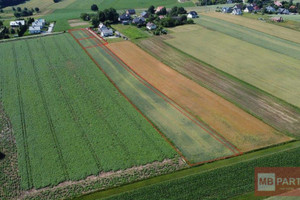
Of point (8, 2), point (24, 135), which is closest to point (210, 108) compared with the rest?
point (24, 135)

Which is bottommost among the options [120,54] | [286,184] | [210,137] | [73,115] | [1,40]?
[286,184]

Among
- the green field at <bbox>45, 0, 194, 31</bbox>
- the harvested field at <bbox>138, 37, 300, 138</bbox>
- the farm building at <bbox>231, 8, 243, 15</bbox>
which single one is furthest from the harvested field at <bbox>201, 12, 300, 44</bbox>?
the harvested field at <bbox>138, 37, 300, 138</bbox>

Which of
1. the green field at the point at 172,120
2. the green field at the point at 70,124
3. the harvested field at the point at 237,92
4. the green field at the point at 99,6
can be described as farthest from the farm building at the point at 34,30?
the harvested field at the point at 237,92

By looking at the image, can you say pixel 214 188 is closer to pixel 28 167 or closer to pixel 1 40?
pixel 28 167

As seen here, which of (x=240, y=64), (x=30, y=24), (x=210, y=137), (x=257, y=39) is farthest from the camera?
(x=30, y=24)

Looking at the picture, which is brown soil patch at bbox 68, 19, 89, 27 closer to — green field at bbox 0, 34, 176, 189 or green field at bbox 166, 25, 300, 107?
green field at bbox 166, 25, 300, 107

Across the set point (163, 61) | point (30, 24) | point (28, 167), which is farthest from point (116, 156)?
point (30, 24)
